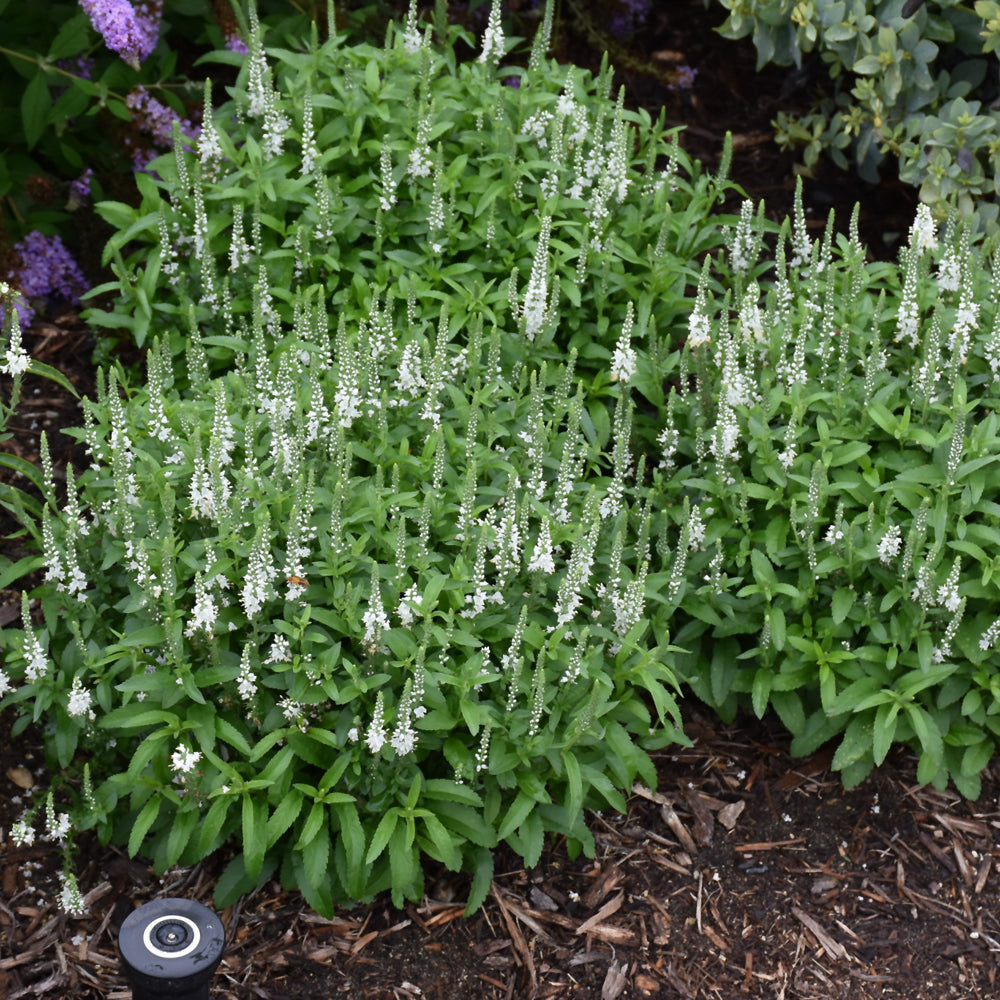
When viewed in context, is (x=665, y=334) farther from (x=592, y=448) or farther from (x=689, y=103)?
(x=689, y=103)

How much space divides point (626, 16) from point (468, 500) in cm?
421

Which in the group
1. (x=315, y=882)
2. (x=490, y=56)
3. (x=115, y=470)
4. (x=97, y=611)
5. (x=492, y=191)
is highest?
(x=490, y=56)

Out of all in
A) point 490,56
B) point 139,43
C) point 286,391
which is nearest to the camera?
point 286,391

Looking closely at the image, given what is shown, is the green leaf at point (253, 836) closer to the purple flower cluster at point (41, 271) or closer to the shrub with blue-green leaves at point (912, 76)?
the purple flower cluster at point (41, 271)

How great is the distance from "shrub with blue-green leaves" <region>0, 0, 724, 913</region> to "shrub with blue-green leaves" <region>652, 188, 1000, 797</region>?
0.83 feet

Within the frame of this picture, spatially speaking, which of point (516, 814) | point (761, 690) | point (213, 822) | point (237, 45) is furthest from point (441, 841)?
point (237, 45)

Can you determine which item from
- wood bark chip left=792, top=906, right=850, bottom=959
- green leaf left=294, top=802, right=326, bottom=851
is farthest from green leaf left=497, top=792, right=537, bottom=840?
wood bark chip left=792, top=906, right=850, bottom=959

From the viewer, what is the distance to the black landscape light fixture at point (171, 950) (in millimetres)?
2652

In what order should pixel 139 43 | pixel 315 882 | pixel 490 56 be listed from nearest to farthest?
pixel 315 882 → pixel 139 43 → pixel 490 56

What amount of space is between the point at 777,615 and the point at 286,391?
1.60 meters

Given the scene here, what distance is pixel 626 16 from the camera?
6793 millimetres

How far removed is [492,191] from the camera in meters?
4.68

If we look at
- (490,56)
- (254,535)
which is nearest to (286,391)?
(254,535)

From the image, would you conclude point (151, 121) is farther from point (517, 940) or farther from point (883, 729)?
point (883, 729)
